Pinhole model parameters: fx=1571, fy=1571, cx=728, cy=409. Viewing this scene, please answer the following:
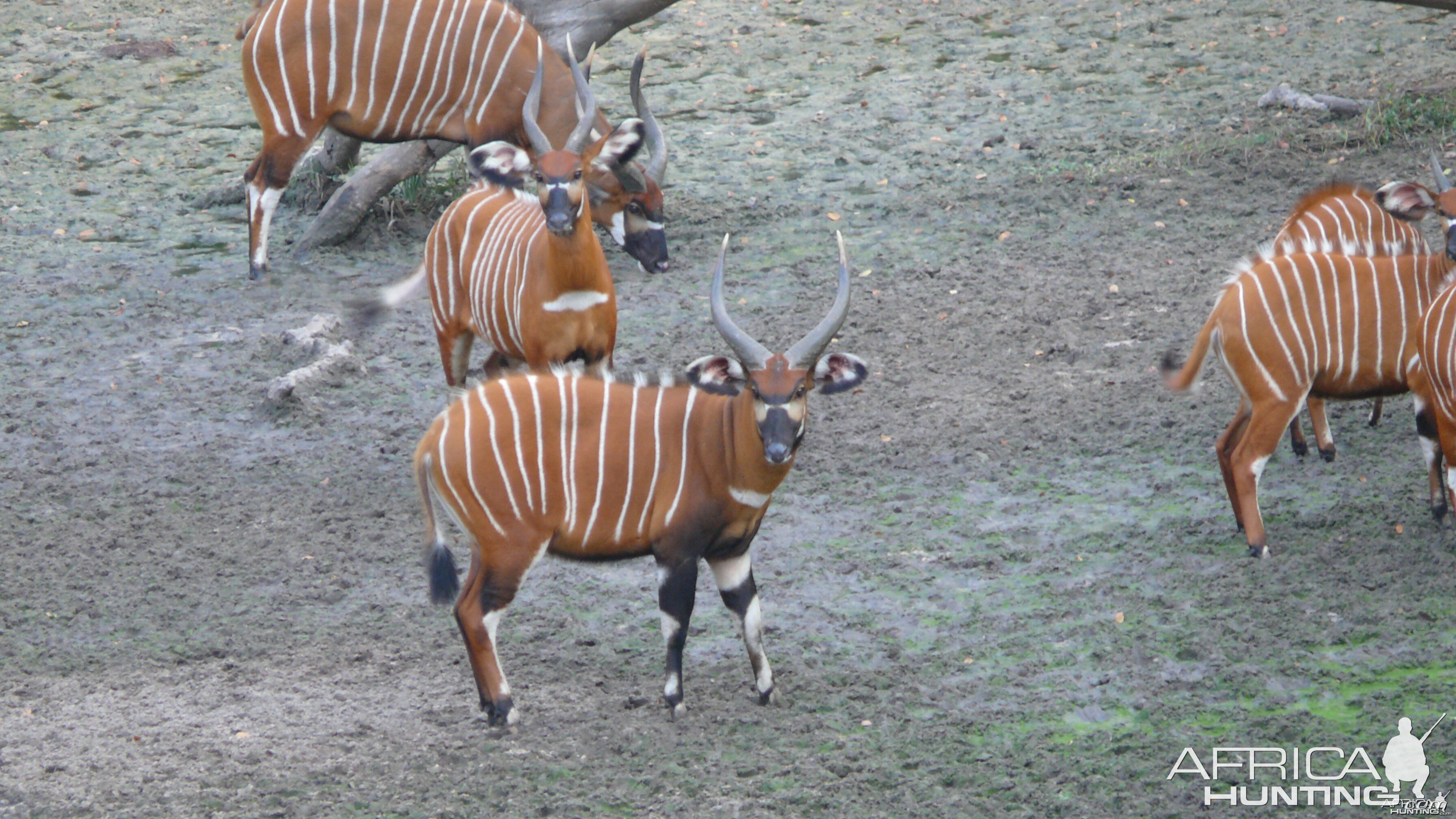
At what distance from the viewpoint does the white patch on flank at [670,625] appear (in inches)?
174

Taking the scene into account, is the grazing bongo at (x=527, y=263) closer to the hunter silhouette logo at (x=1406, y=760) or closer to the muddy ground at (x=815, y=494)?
the muddy ground at (x=815, y=494)

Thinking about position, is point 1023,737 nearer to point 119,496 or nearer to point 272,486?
point 272,486

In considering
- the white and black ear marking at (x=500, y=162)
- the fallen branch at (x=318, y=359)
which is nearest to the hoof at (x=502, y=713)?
the white and black ear marking at (x=500, y=162)

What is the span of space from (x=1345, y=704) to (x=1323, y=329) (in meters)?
1.38

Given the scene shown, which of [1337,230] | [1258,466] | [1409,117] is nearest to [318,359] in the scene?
[1258,466]

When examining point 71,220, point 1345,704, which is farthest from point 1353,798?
point 71,220

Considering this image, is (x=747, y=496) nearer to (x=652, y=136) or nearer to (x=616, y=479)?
(x=616, y=479)

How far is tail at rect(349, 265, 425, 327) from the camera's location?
6.46 m

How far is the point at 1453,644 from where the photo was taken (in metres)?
4.69

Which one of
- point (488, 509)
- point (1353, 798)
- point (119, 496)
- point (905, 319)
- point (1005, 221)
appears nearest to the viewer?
point (1353, 798)

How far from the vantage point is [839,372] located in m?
4.46

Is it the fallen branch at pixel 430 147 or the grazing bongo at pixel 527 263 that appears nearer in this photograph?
the grazing bongo at pixel 527 263

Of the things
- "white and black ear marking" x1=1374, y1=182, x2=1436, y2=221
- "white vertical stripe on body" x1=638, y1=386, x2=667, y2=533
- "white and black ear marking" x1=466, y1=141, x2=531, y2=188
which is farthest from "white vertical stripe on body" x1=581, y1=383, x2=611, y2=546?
"white and black ear marking" x1=1374, y1=182, x2=1436, y2=221

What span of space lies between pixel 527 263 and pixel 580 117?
1444mm
